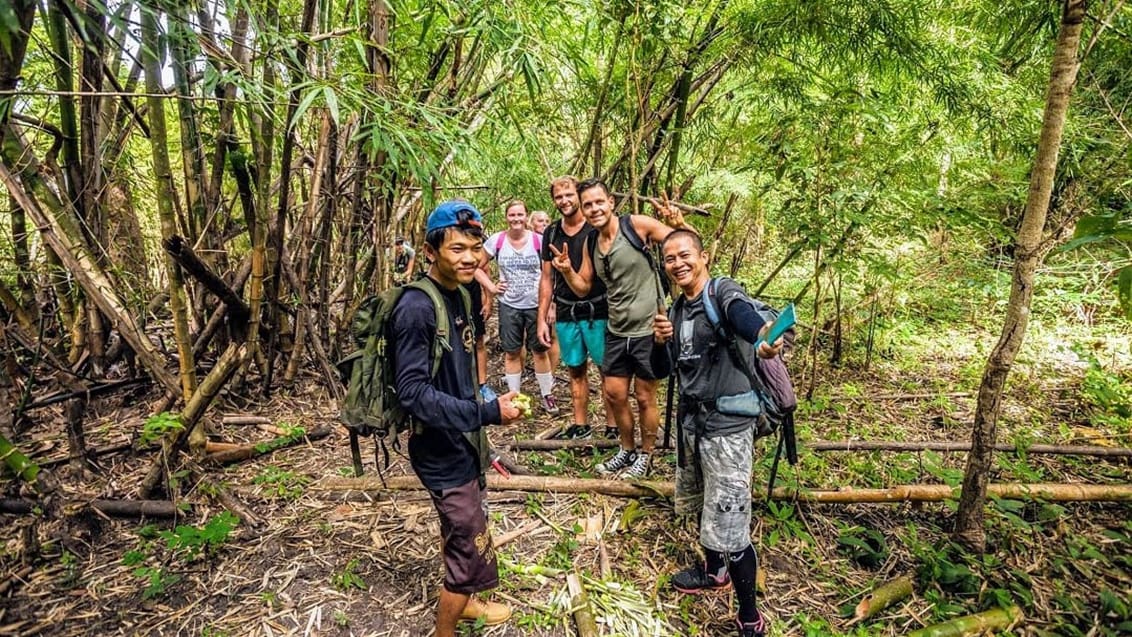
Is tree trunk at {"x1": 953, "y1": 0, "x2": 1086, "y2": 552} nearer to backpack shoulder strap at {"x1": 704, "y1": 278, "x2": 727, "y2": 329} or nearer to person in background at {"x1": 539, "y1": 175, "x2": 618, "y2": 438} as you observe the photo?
backpack shoulder strap at {"x1": 704, "y1": 278, "x2": 727, "y2": 329}

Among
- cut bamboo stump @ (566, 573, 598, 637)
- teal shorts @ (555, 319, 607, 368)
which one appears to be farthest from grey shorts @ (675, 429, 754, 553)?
teal shorts @ (555, 319, 607, 368)

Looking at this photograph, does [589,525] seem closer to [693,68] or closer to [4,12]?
[4,12]

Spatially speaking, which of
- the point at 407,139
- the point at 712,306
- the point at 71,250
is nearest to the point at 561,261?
the point at 407,139

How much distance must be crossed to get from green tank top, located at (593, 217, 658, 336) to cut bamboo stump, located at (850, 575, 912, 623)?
177 cm

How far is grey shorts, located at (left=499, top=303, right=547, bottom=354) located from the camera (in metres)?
4.54

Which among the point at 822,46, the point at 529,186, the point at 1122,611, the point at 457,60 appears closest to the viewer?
the point at 1122,611

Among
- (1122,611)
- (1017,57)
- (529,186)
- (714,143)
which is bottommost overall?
(1122,611)

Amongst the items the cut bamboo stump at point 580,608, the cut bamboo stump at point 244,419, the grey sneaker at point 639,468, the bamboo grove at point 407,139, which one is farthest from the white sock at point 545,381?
the cut bamboo stump at point 244,419

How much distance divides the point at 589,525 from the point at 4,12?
300cm

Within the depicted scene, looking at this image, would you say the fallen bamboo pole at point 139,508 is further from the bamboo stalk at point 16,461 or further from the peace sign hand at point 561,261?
the peace sign hand at point 561,261

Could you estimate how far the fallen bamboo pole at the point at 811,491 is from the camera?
10.5ft

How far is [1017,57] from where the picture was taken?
4.70 metres

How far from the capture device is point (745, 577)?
2.34 m

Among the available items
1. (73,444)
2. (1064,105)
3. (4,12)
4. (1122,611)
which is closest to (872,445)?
(1122,611)
